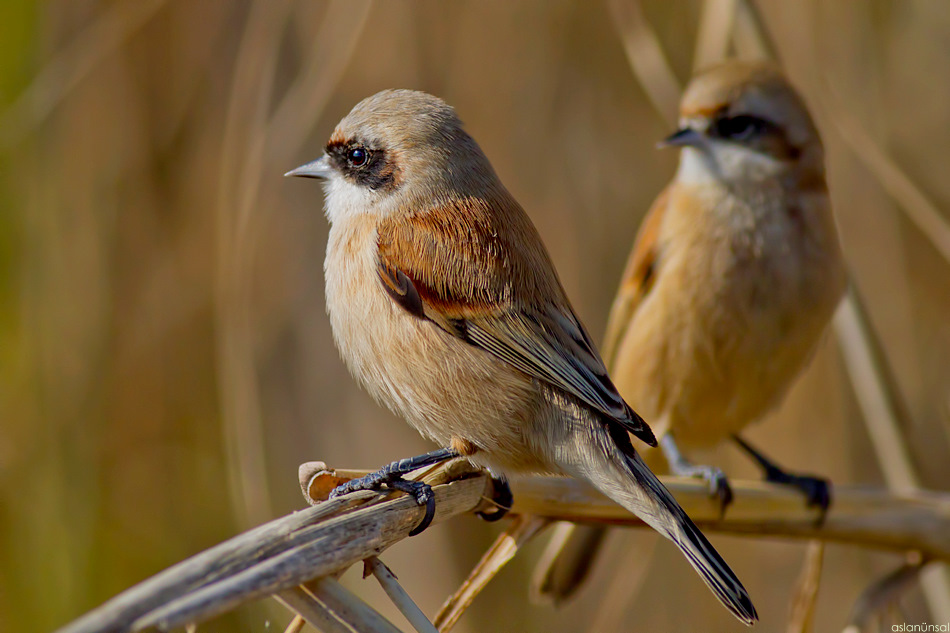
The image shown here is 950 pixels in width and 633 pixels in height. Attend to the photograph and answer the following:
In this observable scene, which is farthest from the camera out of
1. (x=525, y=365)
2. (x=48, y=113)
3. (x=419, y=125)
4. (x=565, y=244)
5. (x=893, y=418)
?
(x=565, y=244)

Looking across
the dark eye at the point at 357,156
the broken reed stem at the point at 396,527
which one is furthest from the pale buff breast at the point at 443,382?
the dark eye at the point at 357,156

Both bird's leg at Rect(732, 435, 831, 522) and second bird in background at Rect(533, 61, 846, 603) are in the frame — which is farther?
second bird in background at Rect(533, 61, 846, 603)

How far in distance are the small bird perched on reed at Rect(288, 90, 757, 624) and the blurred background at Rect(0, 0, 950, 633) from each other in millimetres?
994

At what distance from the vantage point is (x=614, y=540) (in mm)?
4508

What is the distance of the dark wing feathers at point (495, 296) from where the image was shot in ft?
6.54

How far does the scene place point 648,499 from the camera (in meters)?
1.82

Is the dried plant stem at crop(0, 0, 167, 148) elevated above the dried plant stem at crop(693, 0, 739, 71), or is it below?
above

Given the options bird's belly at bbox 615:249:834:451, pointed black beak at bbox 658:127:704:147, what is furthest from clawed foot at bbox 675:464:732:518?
pointed black beak at bbox 658:127:704:147

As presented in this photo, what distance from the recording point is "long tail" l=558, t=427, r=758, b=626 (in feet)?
5.47

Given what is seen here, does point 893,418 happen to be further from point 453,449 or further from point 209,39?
point 209,39

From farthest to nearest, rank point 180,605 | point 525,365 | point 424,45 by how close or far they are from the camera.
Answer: point 424,45, point 525,365, point 180,605

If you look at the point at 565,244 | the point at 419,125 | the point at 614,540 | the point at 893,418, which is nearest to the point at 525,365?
the point at 419,125

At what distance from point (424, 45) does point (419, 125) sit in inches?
58.8

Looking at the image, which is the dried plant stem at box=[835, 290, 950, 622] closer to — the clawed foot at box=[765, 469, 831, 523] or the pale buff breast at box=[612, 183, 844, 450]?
the pale buff breast at box=[612, 183, 844, 450]
